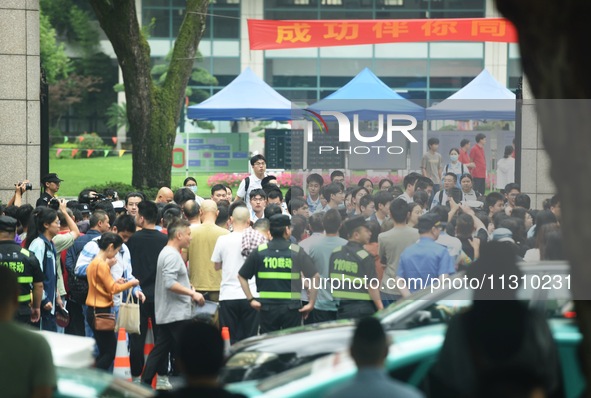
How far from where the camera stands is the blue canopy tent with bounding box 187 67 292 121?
83.7 feet

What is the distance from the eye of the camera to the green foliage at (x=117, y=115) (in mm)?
57062

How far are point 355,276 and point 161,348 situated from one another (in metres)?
2.39

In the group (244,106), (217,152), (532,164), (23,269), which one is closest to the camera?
(23,269)

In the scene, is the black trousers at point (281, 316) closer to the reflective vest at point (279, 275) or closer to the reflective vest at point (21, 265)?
the reflective vest at point (279, 275)

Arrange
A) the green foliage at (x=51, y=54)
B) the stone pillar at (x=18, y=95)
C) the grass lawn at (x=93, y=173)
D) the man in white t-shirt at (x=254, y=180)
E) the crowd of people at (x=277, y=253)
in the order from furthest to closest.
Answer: the green foliage at (x=51, y=54), the grass lawn at (x=93, y=173), the stone pillar at (x=18, y=95), the man in white t-shirt at (x=254, y=180), the crowd of people at (x=277, y=253)

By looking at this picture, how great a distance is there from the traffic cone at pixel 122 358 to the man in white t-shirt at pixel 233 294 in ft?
3.51

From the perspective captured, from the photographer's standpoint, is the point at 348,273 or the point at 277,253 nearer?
the point at 348,273

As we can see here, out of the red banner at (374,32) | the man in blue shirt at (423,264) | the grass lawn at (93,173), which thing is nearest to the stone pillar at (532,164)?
the man in blue shirt at (423,264)

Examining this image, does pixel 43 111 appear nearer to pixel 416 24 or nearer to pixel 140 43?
pixel 140 43

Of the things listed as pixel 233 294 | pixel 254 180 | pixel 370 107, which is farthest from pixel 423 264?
pixel 254 180

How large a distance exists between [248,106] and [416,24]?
6.22m

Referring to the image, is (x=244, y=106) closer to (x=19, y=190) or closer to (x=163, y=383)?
(x=19, y=190)

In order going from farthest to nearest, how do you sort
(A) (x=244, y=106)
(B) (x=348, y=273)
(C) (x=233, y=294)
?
(A) (x=244, y=106), (C) (x=233, y=294), (B) (x=348, y=273)

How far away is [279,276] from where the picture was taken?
1052 centimetres
